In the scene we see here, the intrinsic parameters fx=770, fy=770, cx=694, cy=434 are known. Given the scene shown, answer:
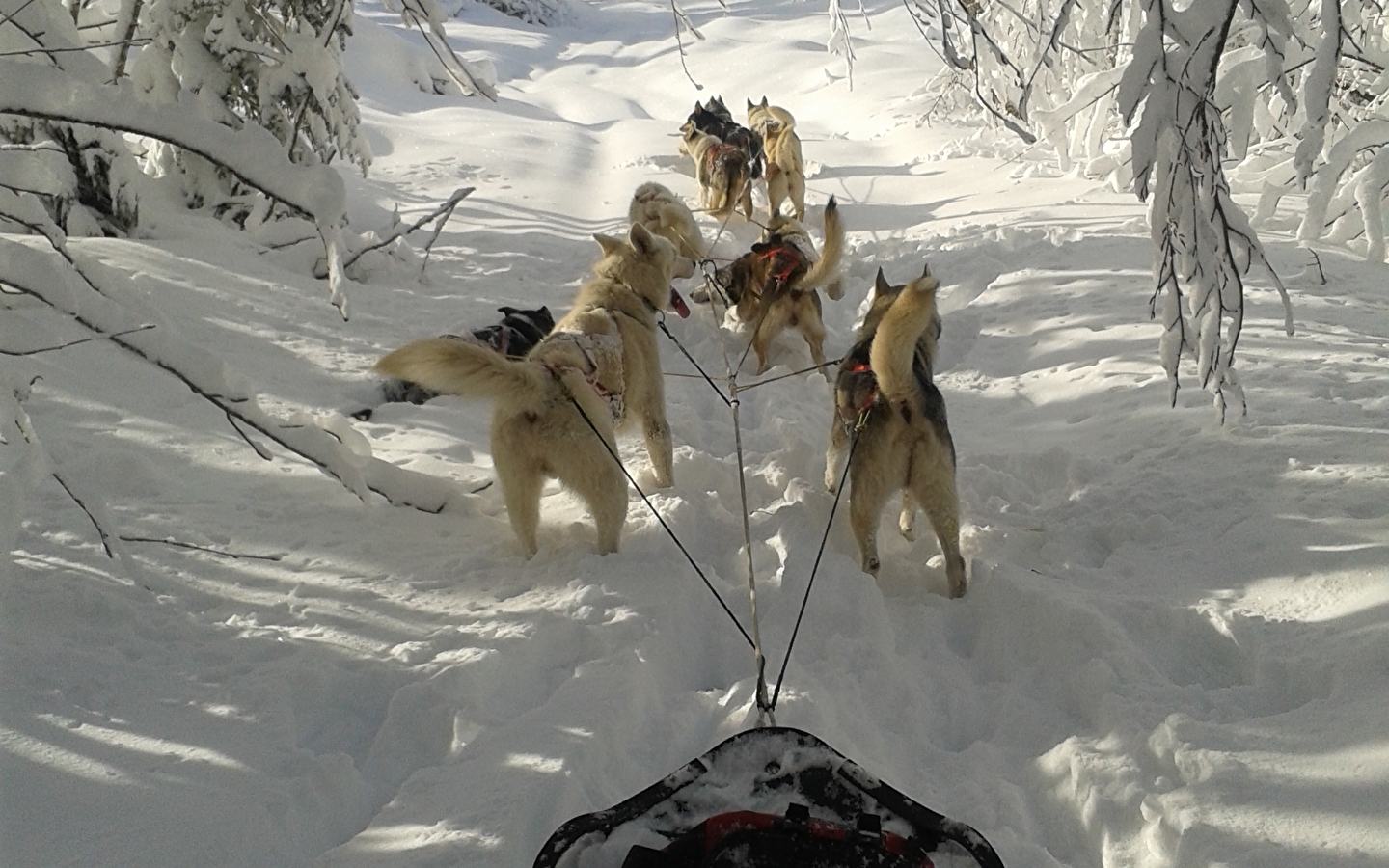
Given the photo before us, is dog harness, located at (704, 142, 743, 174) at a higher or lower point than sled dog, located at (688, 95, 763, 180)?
lower

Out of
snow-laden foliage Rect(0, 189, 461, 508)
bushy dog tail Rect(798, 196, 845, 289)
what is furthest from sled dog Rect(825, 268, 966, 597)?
snow-laden foliage Rect(0, 189, 461, 508)

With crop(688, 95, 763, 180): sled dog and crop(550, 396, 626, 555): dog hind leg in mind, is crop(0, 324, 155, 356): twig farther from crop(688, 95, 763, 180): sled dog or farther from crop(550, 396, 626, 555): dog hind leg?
crop(688, 95, 763, 180): sled dog

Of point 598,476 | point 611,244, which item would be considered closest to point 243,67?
point 611,244

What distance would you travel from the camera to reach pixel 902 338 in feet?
9.82

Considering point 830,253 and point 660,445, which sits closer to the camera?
point 660,445

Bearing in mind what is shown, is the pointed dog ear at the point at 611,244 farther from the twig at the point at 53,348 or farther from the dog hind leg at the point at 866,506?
the twig at the point at 53,348

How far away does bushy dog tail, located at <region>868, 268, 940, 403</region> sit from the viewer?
9.31 ft

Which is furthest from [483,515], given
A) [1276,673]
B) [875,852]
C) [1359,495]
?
[1359,495]

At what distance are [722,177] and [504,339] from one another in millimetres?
5442

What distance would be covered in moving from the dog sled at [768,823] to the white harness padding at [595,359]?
1.95 m

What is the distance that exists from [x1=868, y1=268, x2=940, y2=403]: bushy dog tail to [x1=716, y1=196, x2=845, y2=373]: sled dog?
87.3 inches

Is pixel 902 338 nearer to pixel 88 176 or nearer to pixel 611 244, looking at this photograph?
pixel 611 244

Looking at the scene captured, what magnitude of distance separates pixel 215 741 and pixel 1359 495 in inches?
162

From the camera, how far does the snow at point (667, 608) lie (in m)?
2.02
